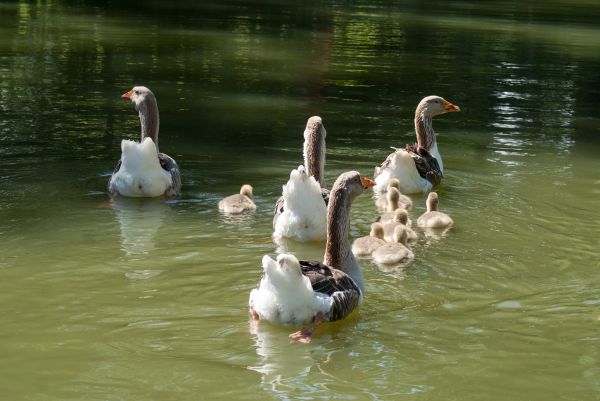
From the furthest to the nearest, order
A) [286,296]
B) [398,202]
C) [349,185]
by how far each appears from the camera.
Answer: [398,202] < [349,185] < [286,296]

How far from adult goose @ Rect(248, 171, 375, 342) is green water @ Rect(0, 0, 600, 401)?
181 mm

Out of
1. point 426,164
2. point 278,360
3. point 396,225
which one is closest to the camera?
point 278,360

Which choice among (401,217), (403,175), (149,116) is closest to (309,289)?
(401,217)

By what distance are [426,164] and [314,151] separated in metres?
2.28

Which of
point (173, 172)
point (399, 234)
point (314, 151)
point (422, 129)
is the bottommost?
point (399, 234)

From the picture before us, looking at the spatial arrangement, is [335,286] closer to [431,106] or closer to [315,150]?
[315,150]

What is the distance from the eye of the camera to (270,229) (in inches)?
456

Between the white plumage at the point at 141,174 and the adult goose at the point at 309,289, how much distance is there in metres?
3.99

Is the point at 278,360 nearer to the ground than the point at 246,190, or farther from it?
nearer to the ground

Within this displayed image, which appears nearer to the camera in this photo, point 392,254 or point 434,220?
point 392,254

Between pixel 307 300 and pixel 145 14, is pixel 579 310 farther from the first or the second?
pixel 145 14

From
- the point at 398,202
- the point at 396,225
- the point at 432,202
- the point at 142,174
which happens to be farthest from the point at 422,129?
the point at 142,174

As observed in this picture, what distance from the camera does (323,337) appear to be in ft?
27.5

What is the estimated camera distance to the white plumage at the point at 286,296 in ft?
26.0
